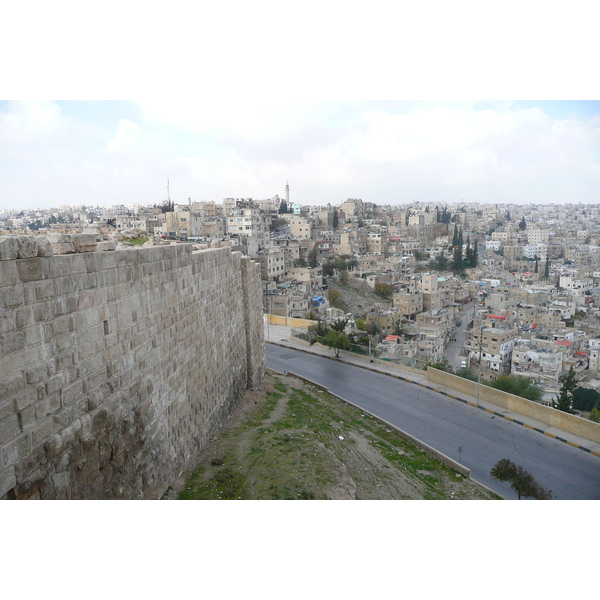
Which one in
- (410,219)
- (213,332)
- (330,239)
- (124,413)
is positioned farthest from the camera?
(410,219)

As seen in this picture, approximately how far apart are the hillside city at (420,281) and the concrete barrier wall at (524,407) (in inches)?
23.1

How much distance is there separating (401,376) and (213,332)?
9656 mm

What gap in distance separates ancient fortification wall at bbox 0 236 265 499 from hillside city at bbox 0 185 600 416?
531 millimetres

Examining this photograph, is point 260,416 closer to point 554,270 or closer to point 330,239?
point 330,239

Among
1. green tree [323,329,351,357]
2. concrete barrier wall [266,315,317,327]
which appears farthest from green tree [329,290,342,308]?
green tree [323,329,351,357]

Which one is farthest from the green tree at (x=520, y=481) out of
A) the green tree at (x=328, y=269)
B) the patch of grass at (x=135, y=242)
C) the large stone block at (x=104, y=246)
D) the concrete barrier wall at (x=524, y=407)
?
the green tree at (x=328, y=269)

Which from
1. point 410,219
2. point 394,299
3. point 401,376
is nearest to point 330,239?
point 394,299

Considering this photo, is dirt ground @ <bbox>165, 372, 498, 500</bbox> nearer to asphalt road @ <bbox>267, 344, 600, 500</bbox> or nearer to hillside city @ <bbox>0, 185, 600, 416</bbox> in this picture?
asphalt road @ <bbox>267, 344, 600, 500</bbox>

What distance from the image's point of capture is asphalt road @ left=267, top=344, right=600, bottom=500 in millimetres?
9055

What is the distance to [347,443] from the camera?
8367 mm

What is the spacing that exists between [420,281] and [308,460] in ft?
124

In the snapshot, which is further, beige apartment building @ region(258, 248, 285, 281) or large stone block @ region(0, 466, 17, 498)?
beige apartment building @ region(258, 248, 285, 281)

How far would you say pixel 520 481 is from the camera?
7910 mm

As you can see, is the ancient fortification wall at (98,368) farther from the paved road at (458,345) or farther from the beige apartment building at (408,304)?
the beige apartment building at (408,304)
